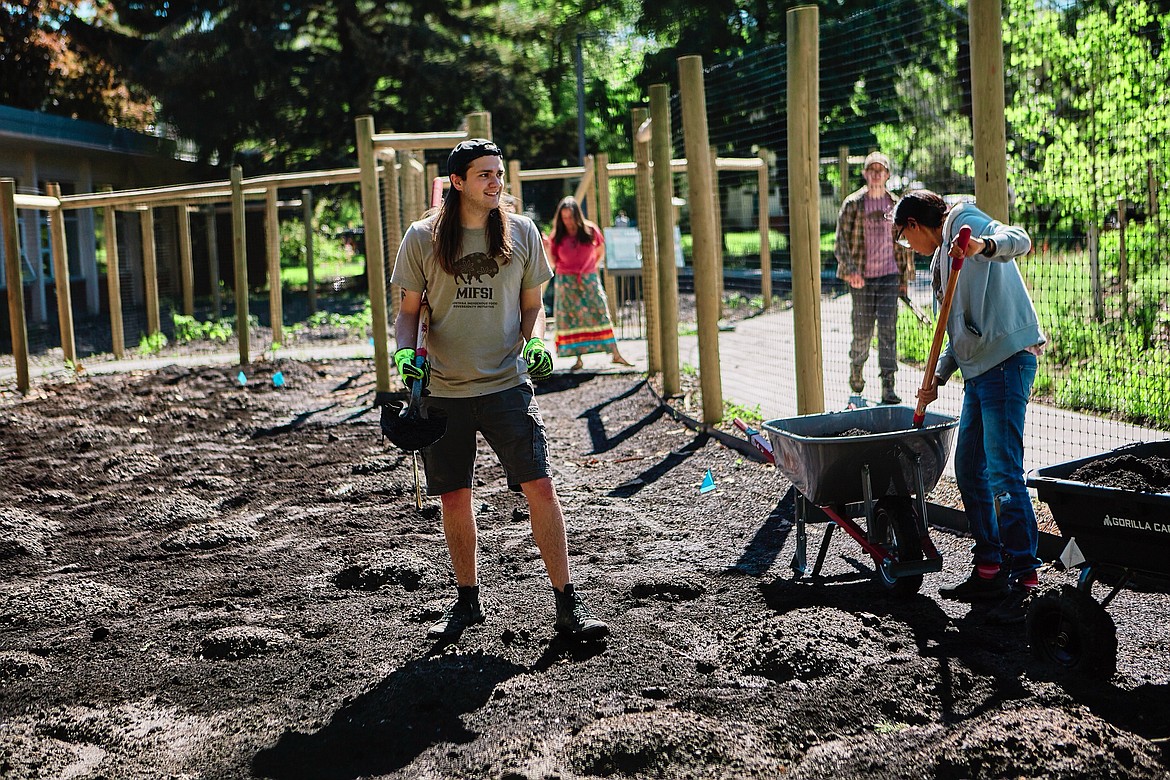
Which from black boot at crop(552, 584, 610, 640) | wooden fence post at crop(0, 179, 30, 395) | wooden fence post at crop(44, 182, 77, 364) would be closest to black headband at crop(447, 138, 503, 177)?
black boot at crop(552, 584, 610, 640)

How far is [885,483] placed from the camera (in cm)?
447

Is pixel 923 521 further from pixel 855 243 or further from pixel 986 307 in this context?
pixel 855 243

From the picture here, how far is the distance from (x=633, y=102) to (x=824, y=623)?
30.8m

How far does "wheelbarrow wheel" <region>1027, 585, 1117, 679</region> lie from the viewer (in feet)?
11.6

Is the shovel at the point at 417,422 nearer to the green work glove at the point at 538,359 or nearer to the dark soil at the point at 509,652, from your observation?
the green work glove at the point at 538,359

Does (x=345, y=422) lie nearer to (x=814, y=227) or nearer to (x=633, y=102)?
(x=814, y=227)

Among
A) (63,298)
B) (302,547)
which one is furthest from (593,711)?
(63,298)

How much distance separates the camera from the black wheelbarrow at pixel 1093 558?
337 cm

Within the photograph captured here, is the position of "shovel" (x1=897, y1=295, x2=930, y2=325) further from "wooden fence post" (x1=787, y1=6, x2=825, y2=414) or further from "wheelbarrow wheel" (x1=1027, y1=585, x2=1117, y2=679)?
"wheelbarrow wheel" (x1=1027, y1=585, x2=1117, y2=679)

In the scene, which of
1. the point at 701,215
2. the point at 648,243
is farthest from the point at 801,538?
the point at 648,243

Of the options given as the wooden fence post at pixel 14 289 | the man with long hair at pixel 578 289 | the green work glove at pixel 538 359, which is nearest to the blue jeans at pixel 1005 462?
the green work glove at pixel 538 359

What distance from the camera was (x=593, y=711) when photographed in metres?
3.49

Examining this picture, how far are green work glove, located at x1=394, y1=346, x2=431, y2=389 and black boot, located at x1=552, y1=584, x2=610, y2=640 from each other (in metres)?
0.89

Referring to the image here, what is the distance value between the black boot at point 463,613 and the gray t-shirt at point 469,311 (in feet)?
2.47
